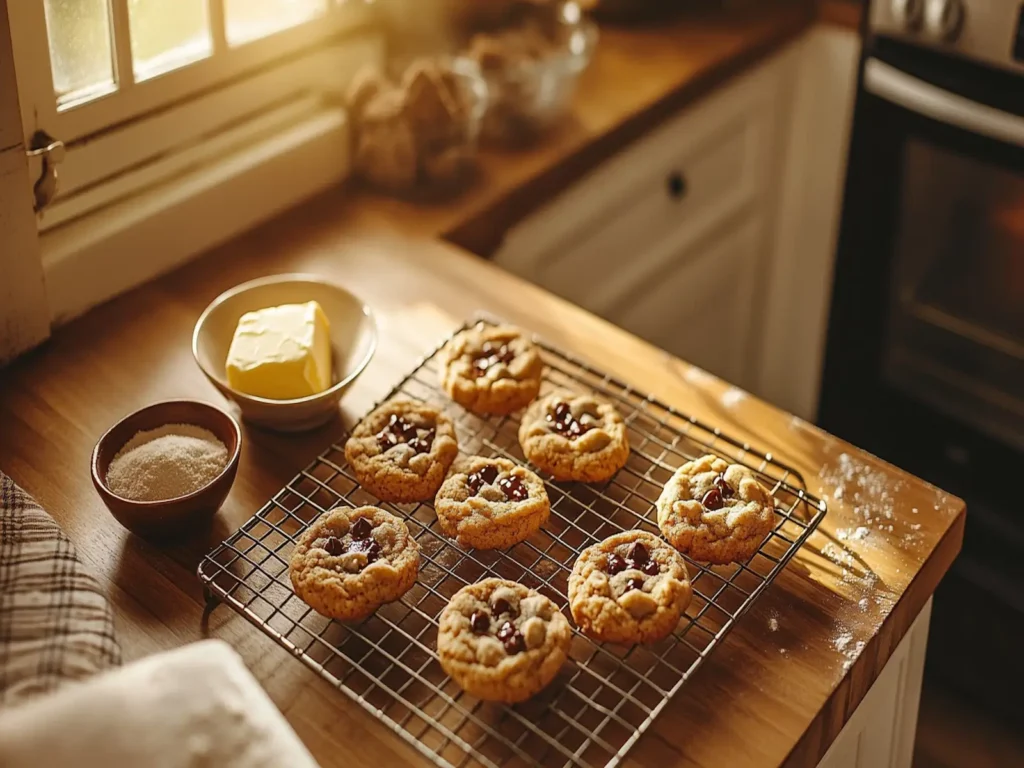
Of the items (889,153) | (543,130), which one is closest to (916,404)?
(889,153)

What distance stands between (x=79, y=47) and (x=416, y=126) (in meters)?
0.44

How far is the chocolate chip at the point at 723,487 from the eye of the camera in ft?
3.48

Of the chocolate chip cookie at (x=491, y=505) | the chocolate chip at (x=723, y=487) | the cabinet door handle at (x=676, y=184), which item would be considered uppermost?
the chocolate chip at (x=723, y=487)

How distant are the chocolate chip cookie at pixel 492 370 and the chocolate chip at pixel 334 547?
0.81 feet

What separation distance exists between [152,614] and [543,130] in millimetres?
979

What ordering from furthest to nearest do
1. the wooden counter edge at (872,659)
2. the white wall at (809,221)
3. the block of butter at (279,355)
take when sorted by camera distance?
the white wall at (809,221) < the block of butter at (279,355) < the wooden counter edge at (872,659)

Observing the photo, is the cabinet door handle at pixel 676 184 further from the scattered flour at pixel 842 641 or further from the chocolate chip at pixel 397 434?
the scattered flour at pixel 842 641

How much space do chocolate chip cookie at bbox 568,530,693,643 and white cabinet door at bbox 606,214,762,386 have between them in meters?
0.94

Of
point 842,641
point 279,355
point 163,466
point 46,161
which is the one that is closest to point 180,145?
point 46,161

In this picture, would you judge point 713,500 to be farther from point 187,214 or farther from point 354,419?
point 187,214

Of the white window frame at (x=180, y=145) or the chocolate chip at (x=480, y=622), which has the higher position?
the white window frame at (x=180, y=145)

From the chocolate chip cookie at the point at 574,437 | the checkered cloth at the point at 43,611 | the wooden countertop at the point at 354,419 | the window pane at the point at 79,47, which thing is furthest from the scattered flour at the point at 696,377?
the window pane at the point at 79,47

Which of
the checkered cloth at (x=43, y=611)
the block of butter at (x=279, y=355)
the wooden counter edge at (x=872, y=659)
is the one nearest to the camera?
the checkered cloth at (x=43, y=611)

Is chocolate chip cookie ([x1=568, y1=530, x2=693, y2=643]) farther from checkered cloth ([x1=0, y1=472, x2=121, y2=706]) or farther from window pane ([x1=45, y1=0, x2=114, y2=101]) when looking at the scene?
window pane ([x1=45, y1=0, x2=114, y2=101])
